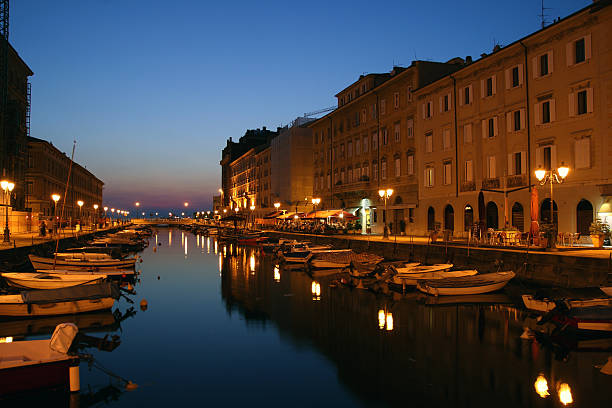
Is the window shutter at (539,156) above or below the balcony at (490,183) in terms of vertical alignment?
above

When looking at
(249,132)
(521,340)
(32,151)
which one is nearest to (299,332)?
(521,340)

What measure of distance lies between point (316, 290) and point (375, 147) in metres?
32.4

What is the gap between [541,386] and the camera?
Answer: 11.8 m

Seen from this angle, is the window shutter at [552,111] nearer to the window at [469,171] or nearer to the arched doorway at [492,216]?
the arched doorway at [492,216]

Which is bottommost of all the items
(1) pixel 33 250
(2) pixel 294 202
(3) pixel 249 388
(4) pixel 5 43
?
(3) pixel 249 388

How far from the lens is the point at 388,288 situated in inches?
1032

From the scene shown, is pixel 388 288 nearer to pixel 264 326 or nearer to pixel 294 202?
pixel 264 326

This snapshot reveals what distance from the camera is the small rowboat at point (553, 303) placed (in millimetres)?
16234

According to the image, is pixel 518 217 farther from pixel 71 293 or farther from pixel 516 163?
pixel 71 293

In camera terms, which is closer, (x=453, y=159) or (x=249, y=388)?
(x=249, y=388)

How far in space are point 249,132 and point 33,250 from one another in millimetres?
121181

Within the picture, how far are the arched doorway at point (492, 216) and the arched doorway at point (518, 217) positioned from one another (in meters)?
1.91

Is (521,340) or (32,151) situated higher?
(32,151)

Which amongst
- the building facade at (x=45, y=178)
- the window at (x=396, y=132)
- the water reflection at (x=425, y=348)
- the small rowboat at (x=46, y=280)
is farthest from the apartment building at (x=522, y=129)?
the building facade at (x=45, y=178)
